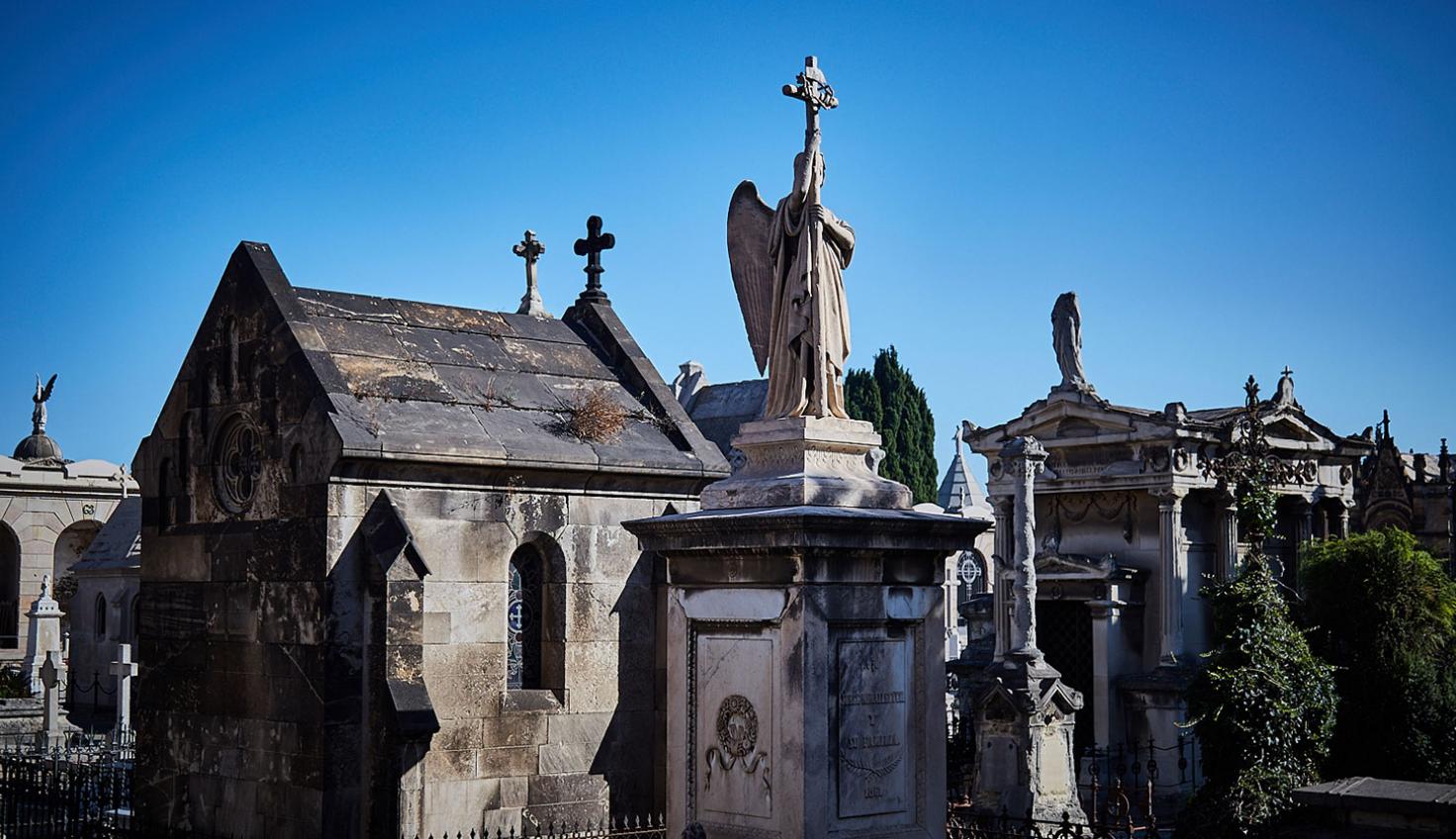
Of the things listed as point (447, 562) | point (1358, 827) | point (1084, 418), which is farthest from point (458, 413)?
point (1084, 418)

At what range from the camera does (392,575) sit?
13594 millimetres

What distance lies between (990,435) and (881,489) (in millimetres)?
19138

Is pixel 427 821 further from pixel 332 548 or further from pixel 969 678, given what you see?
pixel 969 678

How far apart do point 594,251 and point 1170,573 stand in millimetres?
12350

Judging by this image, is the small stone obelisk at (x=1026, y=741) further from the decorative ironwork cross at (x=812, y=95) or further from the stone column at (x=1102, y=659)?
the decorative ironwork cross at (x=812, y=95)

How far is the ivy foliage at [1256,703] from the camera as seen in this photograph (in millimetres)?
15961

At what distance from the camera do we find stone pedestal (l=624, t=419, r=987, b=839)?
8.91 m

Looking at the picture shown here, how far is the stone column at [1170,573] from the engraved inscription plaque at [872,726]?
17075 mm

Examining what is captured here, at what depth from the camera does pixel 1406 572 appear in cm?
1798

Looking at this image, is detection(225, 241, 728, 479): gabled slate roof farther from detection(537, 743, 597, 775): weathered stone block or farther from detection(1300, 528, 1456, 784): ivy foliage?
detection(1300, 528, 1456, 784): ivy foliage

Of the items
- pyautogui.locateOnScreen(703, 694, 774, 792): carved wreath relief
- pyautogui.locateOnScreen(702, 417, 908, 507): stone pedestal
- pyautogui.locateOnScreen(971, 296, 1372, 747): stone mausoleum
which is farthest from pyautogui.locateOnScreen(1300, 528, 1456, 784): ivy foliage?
pyautogui.locateOnScreen(703, 694, 774, 792): carved wreath relief

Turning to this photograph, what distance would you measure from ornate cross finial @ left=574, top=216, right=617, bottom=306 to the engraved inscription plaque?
9.56 metres

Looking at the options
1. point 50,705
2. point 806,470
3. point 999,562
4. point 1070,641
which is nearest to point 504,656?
point 806,470

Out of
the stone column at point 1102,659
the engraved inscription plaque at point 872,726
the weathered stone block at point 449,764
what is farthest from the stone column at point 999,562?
the engraved inscription plaque at point 872,726
